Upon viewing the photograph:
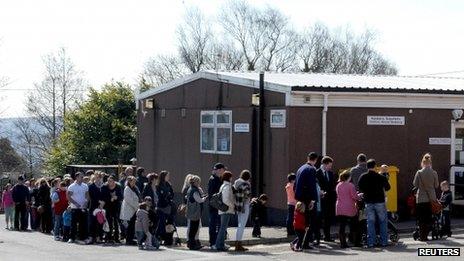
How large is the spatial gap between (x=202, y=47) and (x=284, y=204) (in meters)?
47.1

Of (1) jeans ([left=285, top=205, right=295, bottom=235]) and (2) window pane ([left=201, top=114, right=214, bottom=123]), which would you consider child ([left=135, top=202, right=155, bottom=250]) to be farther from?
(2) window pane ([left=201, top=114, right=214, bottom=123])

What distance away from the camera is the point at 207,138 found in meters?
24.8

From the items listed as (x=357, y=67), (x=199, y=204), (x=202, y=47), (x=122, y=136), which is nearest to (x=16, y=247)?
(x=199, y=204)

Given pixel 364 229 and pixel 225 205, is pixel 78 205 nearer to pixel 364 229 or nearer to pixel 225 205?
pixel 225 205

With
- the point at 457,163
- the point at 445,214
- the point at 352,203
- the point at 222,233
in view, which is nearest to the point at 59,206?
the point at 222,233

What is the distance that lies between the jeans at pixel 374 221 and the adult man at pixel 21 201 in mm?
11865

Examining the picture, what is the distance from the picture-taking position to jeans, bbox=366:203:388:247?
1666cm

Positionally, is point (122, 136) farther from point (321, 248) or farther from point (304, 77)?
point (321, 248)

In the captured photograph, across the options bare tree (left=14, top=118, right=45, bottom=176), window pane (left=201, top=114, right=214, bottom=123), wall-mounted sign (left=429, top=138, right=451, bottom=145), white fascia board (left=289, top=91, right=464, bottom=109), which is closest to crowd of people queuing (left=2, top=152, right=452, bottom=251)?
white fascia board (left=289, top=91, right=464, bottom=109)

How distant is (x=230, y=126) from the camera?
23.5m

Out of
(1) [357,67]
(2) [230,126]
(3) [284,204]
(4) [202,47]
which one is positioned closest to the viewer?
(3) [284,204]

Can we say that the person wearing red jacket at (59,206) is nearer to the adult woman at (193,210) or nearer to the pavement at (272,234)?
the pavement at (272,234)

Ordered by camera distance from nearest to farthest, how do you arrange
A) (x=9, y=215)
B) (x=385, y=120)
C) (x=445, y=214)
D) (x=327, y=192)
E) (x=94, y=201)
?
1. (x=445, y=214)
2. (x=327, y=192)
3. (x=94, y=201)
4. (x=385, y=120)
5. (x=9, y=215)

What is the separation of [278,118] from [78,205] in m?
5.36
